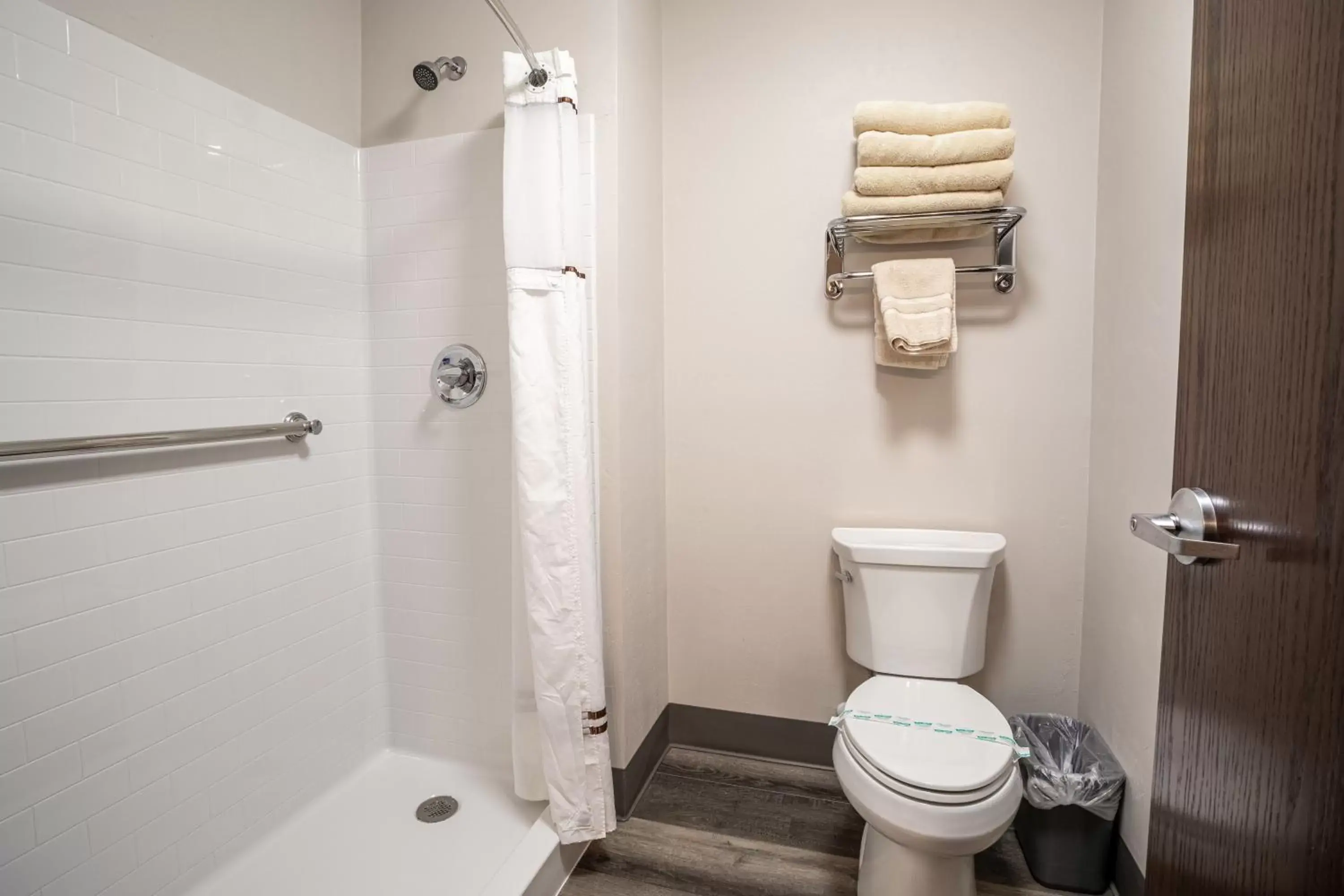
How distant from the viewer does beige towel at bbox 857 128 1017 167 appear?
1486 millimetres

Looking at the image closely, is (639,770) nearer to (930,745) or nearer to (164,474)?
(930,745)

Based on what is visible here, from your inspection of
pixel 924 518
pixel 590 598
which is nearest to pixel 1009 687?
pixel 924 518

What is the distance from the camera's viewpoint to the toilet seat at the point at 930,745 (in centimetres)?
117

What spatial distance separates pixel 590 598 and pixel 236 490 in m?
0.88

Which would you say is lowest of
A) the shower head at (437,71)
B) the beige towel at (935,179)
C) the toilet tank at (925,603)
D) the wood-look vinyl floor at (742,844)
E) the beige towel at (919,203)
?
the wood-look vinyl floor at (742,844)

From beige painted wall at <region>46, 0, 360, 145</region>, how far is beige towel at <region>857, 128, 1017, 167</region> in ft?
4.72

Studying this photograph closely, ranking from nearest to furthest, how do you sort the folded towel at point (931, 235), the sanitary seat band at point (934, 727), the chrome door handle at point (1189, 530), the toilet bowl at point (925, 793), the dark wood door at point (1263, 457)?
the dark wood door at point (1263, 457) → the chrome door handle at point (1189, 530) → the toilet bowl at point (925, 793) → the sanitary seat band at point (934, 727) → the folded towel at point (931, 235)

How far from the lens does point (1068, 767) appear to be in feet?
4.98

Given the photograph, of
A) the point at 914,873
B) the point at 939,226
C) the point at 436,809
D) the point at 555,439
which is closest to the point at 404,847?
the point at 436,809

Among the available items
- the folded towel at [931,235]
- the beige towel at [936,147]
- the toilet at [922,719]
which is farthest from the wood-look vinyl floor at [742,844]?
the beige towel at [936,147]

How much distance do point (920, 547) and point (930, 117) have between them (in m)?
1.09

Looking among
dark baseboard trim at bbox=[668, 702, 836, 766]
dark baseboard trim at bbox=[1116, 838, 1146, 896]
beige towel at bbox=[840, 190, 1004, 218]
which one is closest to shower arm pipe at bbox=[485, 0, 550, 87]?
beige towel at bbox=[840, 190, 1004, 218]

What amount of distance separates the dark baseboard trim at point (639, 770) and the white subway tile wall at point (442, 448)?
377mm

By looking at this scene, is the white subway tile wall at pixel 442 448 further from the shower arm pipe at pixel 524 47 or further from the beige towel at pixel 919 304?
the beige towel at pixel 919 304
